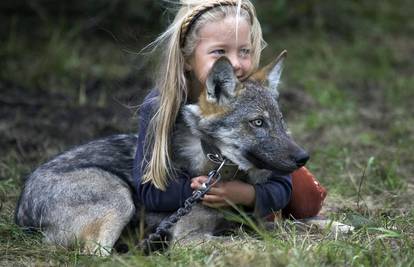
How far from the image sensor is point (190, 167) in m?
4.95

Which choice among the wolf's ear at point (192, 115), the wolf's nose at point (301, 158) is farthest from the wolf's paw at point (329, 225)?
the wolf's ear at point (192, 115)

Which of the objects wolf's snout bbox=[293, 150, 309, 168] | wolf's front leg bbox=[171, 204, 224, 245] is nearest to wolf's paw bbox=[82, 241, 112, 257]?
wolf's front leg bbox=[171, 204, 224, 245]

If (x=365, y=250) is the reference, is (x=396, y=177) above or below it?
below

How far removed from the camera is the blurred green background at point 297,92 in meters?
5.53

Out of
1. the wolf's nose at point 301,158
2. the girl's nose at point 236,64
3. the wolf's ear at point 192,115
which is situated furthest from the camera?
the girl's nose at point 236,64

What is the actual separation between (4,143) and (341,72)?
5.46m

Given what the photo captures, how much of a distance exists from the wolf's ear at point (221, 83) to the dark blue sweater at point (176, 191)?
0.51m

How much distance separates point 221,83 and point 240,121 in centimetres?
28

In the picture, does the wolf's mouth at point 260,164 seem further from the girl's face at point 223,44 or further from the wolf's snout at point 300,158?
the girl's face at point 223,44

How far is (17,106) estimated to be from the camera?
855cm

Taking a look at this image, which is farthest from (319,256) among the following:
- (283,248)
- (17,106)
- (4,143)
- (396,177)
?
(17,106)

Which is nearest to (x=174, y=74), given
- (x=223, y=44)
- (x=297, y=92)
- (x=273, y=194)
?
(x=223, y=44)

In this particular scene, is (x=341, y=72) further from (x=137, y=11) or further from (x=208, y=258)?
(x=208, y=258)

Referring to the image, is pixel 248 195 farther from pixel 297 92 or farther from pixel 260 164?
pixel 297 92
